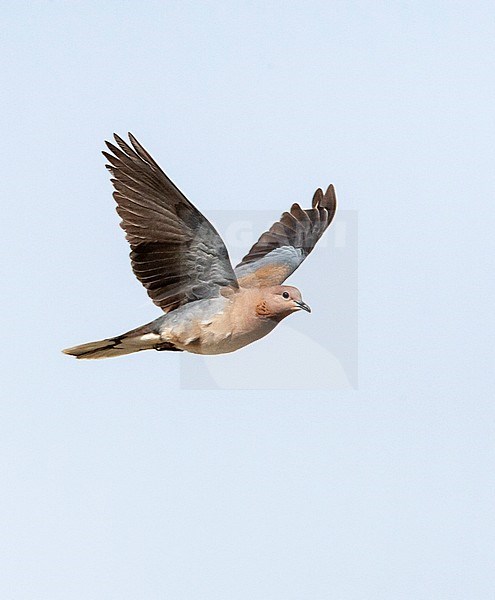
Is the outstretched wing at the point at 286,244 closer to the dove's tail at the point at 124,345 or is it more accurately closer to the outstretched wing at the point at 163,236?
the outstretched wing at the point at 163,236

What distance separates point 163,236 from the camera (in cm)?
1153

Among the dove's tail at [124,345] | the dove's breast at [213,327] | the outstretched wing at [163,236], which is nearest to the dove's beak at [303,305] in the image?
the dove's breast at [213,327]

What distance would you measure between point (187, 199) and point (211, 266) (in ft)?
2.08

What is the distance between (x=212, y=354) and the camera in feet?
38.8

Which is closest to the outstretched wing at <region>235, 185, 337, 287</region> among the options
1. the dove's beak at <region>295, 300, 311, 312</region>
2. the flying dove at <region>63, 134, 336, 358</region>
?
the flying dove at <region>63, 134, 336, 358</region>

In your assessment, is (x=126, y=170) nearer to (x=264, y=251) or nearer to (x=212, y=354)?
(x=212, y=354)

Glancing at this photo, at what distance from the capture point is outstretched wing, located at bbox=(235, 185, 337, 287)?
12953 millimetres

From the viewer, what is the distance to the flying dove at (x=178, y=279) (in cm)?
1139

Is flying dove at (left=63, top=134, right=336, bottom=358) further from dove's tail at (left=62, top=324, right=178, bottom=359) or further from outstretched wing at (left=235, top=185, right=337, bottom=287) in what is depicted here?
outstretched wing at (left=235, top=185, right=337, bottom=287)

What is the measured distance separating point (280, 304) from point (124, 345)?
1.43 metres

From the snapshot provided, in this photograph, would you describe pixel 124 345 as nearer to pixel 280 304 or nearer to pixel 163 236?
pixel 163 236

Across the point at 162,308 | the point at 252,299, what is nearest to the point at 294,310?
the point at 252,299

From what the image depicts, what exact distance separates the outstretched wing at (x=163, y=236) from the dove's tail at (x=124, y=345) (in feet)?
0.91

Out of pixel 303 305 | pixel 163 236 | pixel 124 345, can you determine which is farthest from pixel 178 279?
pixel 303 305
